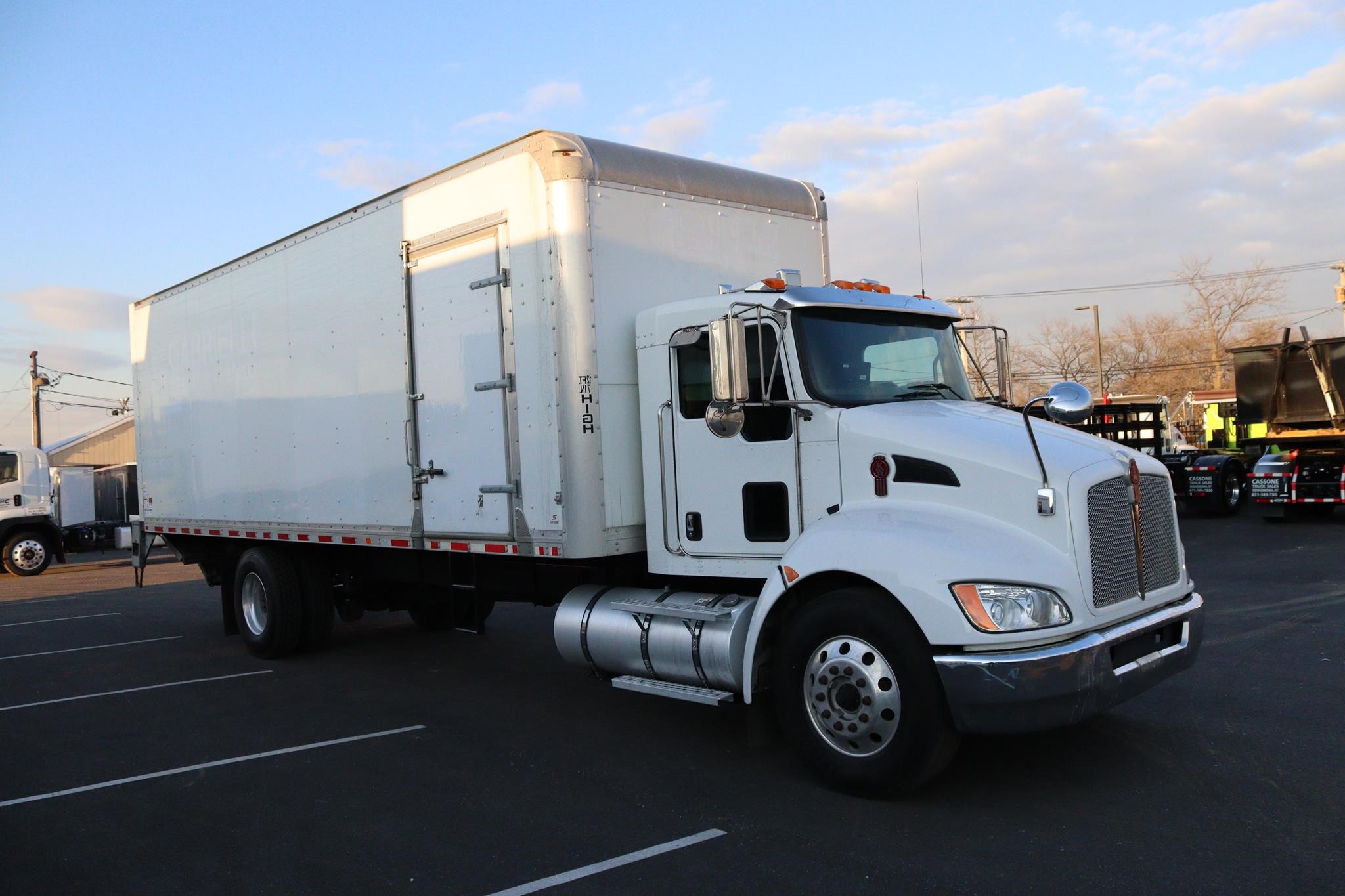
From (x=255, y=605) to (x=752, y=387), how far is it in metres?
6.52

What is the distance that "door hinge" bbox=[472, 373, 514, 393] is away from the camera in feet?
22.4

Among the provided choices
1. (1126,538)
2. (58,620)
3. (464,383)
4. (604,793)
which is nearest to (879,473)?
(1126,538)

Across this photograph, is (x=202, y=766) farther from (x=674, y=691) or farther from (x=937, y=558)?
(x=937, y=558)

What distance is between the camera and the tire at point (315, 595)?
971 cm

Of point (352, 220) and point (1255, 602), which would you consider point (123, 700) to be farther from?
point (1255, 602)

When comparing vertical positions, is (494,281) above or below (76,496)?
above

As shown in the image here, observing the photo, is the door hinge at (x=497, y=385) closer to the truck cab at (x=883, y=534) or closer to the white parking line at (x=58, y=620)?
the truck cab at (x=883, y=534)

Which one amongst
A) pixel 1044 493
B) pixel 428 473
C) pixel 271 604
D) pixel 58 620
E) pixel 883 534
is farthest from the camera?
pixel 58 620

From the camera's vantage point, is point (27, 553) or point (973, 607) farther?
point (27, 553)

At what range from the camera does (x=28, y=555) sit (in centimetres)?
2273

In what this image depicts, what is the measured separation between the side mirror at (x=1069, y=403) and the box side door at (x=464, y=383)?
3471 mm

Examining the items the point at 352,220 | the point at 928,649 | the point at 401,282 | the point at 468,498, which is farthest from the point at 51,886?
the point at 352,220

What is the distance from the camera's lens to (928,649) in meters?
4.82

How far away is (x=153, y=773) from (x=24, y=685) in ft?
13.4
